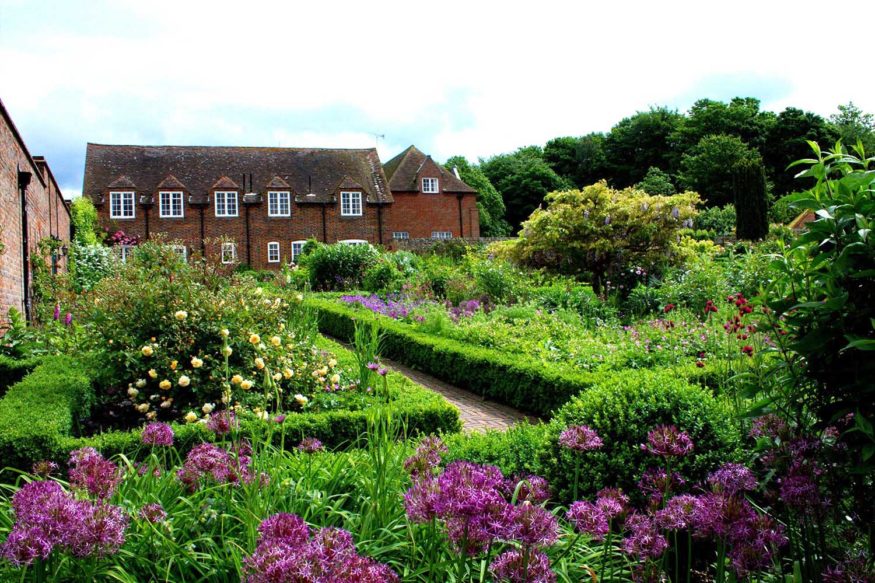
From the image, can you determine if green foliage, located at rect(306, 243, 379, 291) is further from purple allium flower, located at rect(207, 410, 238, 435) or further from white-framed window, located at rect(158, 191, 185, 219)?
purple allium flower, located at rect(207, 410, 238, 435)

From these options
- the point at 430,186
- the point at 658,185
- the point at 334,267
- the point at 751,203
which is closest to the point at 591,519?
the point at 334,267

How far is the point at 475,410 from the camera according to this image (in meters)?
7.31

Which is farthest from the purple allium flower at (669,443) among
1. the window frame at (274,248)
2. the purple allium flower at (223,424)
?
the window frame at (274,248)

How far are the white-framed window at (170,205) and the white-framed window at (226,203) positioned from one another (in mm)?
1672

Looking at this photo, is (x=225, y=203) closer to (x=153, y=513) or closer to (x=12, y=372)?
(x=12, y=372)

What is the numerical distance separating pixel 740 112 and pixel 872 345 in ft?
164

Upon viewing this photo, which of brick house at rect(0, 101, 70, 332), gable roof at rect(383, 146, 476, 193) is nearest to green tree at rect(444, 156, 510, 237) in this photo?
gable roof at rect(383, 146, 476, 193)

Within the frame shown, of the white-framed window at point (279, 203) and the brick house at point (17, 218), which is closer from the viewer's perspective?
the brick house at point (17, 218)

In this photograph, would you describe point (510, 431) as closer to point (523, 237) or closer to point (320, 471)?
point (320, 471)

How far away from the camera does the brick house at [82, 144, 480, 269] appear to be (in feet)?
108

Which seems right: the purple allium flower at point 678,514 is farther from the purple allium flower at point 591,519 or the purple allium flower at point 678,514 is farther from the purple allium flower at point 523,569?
the purple allium flower at point 523,569

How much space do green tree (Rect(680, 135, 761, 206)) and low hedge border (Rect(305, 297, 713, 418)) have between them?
3698 cm

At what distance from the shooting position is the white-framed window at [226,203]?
3375cm

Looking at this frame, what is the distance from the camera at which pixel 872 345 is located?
2037 millimetres
